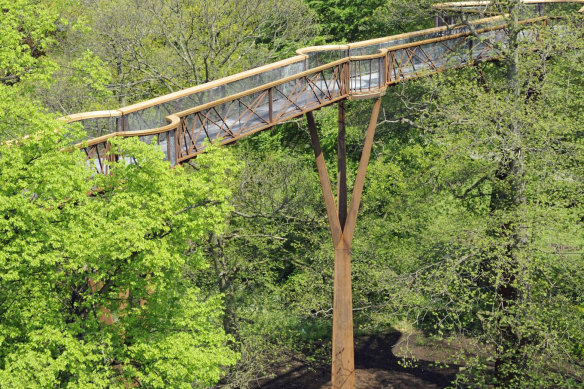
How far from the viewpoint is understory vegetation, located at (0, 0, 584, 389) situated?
1385 cm

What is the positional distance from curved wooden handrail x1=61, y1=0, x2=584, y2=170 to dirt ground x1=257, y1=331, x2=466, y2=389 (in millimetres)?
9024

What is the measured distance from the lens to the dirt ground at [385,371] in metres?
25.6

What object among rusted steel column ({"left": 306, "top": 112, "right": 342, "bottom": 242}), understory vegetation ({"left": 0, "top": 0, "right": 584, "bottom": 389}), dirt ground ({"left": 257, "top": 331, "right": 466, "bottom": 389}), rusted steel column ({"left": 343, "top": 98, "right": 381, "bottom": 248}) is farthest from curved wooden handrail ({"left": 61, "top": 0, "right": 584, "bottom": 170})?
dirt ground ({"left": 257, "top": 331, "right": 466, "bottom": 389})

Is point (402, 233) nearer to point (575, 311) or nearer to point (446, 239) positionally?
point (446, 239)

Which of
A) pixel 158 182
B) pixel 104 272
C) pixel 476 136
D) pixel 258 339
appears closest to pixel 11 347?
pixel 104 272

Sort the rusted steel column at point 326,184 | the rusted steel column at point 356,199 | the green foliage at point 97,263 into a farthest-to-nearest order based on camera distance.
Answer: the rusted steel column at point 356,199 < the rusted steel column at point 326,184 < the green foliage at point 97,263

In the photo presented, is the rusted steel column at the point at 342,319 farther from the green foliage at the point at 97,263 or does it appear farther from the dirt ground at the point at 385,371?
the green foliage at the point at 97,263

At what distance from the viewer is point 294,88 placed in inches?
773

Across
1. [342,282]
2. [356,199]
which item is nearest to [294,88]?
[356,199]

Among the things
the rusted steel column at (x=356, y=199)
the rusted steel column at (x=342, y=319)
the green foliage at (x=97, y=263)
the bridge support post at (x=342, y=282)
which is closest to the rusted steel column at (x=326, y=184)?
the bridge support post at (x=342, y=282)

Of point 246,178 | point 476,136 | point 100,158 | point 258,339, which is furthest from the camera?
point 246,178

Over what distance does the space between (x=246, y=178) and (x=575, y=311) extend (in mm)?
11798

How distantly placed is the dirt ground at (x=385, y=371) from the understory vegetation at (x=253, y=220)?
2.54ft

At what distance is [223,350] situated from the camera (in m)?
15.8
